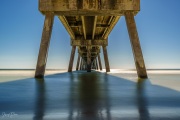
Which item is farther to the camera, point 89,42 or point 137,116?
point 89,42

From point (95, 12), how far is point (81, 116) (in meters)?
12.4

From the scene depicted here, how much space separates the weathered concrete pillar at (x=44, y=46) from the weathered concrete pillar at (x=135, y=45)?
16.0ft

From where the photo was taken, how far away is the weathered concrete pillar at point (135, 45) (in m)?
13.2

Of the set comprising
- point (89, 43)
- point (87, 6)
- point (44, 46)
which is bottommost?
point (44, 46)

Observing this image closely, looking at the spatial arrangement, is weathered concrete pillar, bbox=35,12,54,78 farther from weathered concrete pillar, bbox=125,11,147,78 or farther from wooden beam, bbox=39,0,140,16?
weathered concrete pillar, bbox=125,11,147,78

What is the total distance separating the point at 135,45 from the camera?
1341 centimetres

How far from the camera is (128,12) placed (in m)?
14.2

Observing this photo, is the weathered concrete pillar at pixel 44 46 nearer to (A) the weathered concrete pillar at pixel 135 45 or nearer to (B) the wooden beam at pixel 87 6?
(B) the wooden beam at pixel 87 6

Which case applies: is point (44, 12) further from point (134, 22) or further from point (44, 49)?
point (134, 22)

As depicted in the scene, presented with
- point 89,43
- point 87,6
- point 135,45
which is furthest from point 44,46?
point 89,43

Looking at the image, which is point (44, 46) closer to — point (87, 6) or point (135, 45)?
point (87, 6)

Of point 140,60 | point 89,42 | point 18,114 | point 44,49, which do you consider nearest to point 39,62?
point 44,49

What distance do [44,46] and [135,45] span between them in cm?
547

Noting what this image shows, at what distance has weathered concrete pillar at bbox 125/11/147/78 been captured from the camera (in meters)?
13.2
